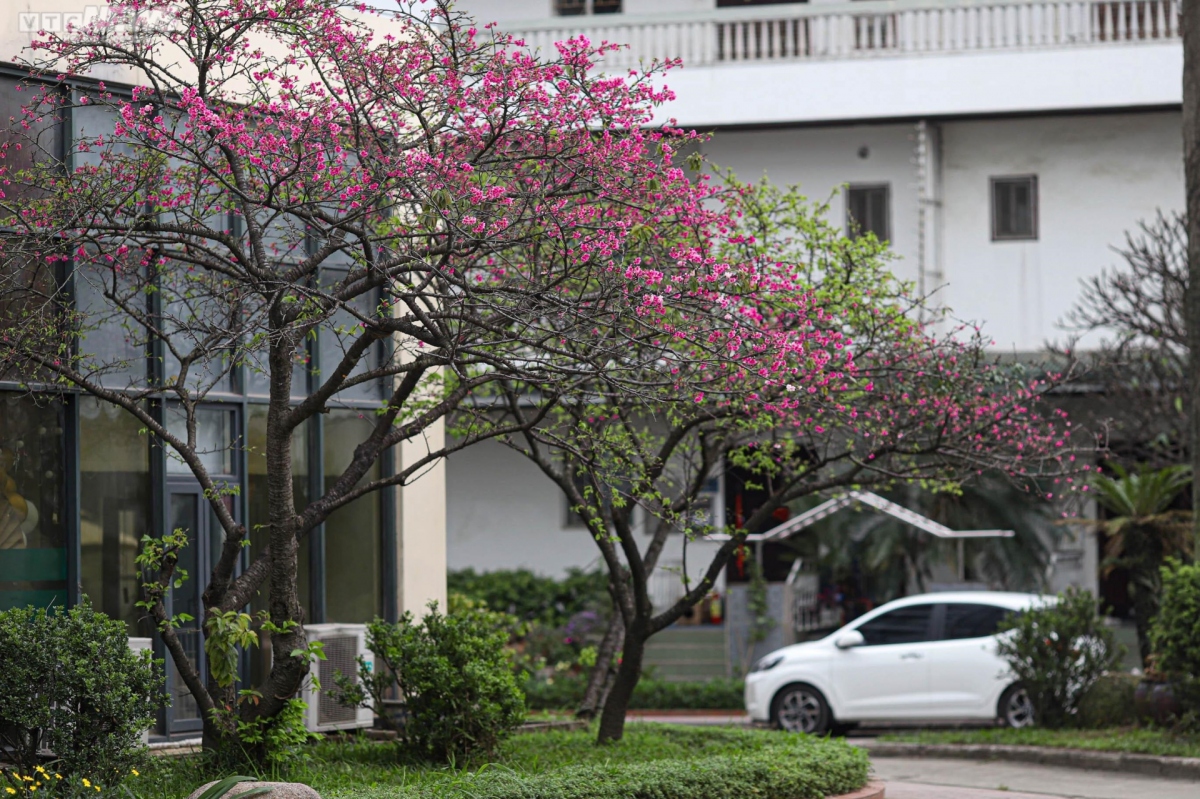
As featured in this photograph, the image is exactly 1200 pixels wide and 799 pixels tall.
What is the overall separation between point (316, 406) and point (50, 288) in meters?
3.00

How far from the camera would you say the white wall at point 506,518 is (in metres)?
26.6

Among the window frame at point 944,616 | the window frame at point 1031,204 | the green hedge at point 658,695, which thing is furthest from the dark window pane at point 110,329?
the window frame at point 1031,204

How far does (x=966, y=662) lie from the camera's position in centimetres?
1727

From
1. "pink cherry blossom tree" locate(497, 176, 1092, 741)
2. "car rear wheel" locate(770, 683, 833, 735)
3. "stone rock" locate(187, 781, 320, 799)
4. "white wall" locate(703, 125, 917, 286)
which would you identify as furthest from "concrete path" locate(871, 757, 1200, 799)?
"white wall" locate(703, 125, 917, 286)

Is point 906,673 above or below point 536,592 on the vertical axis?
below

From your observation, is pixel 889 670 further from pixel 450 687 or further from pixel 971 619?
pixel 450 687

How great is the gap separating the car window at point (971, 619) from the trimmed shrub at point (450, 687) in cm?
782

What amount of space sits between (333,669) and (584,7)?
16469 millimetres

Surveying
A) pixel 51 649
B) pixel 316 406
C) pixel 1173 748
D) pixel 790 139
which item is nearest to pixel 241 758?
pixel 51 649

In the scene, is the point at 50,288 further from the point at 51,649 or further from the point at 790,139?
the point at 790,139

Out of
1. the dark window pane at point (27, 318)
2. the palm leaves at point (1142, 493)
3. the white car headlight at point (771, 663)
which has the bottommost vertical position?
the white car headlight at point (771, 663)

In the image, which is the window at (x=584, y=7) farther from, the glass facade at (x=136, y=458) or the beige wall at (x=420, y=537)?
the glass facade at (x=136, y=458)

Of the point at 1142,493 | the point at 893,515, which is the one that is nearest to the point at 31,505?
the point at 1142,493

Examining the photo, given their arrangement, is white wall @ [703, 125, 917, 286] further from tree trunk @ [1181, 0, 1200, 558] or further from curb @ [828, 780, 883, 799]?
curb @ [828, 780, 883, 799]
